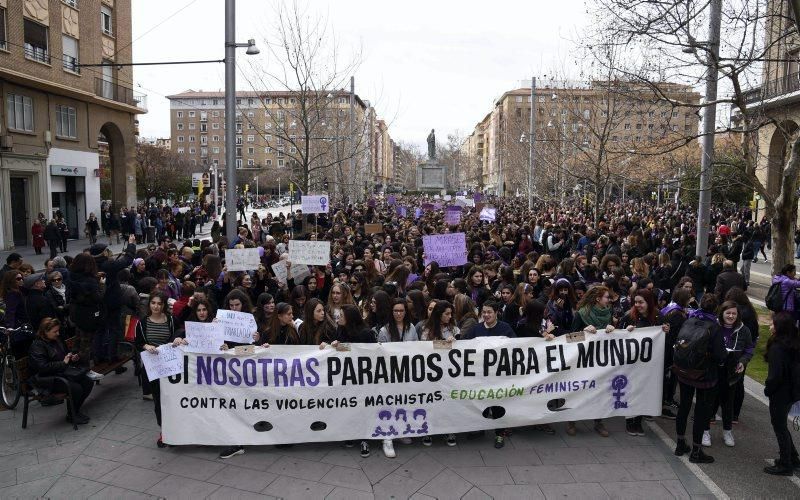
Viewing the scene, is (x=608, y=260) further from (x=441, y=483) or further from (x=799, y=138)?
(x=441, y=483)

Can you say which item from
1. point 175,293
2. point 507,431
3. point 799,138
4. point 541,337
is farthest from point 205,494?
point 799,138

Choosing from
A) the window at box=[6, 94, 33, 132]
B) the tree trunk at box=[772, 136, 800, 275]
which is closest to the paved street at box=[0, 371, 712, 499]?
the tree trunk at box=[772, 136, 800, 275]

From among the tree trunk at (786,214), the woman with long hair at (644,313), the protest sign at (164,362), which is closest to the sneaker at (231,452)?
the protest sign at (164,362)

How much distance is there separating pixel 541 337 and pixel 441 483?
1905 millimetres

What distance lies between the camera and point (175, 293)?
9.04 metres

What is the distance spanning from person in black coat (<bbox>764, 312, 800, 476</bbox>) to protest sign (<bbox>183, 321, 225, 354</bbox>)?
203 inches

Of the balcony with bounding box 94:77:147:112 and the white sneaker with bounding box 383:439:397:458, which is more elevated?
the balcony with bounding box 94:77:147:112

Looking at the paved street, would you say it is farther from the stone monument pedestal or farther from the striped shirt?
the stone monument pedestal

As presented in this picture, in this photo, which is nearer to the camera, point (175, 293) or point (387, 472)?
point (387, 472)

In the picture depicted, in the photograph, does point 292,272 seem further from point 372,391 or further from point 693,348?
point 693,348

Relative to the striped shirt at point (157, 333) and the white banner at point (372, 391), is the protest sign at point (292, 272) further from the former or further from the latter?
the white banner at point (372, 391)

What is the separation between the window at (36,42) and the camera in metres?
25.6

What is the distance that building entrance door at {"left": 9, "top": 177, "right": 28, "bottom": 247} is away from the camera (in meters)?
25.8

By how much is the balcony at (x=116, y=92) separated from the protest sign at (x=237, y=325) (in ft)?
98.5
